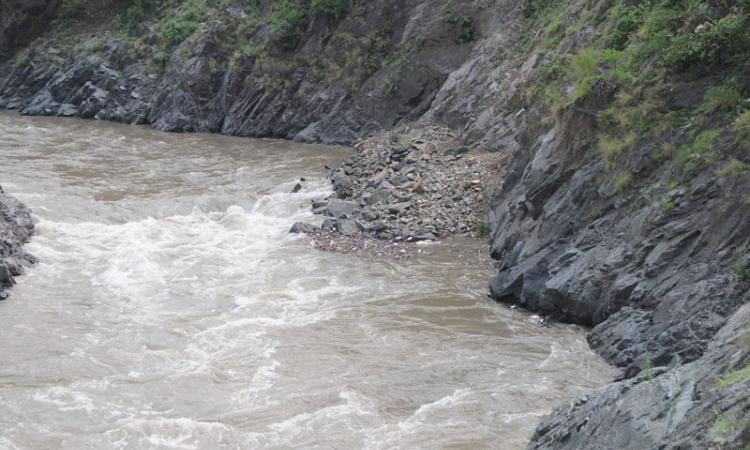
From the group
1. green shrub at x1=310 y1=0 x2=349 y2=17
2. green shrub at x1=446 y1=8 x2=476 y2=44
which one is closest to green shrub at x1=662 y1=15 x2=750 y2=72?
green shrub at x1=446 y1=8 x2=476 y2=44

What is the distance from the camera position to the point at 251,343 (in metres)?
13.6

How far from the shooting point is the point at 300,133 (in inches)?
1264

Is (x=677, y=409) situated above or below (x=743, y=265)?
below

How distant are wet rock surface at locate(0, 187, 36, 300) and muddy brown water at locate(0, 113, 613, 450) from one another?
301mm

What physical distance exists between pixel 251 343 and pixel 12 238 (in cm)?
700

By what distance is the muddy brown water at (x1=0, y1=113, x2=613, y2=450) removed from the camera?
36.0 ft

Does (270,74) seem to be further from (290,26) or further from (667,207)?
(667,207)

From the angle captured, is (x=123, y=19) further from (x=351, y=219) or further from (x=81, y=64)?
(x=351, y=219)

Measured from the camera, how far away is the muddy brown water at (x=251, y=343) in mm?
10984

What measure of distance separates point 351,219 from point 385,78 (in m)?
11.8

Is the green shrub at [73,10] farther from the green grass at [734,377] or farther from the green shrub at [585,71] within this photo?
the green grass at [734,377]

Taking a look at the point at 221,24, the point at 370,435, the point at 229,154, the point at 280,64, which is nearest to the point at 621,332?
the point at 370,435

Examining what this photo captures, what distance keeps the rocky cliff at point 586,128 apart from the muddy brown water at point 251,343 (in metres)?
1.14

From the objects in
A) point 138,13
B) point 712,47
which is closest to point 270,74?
point 138,13
